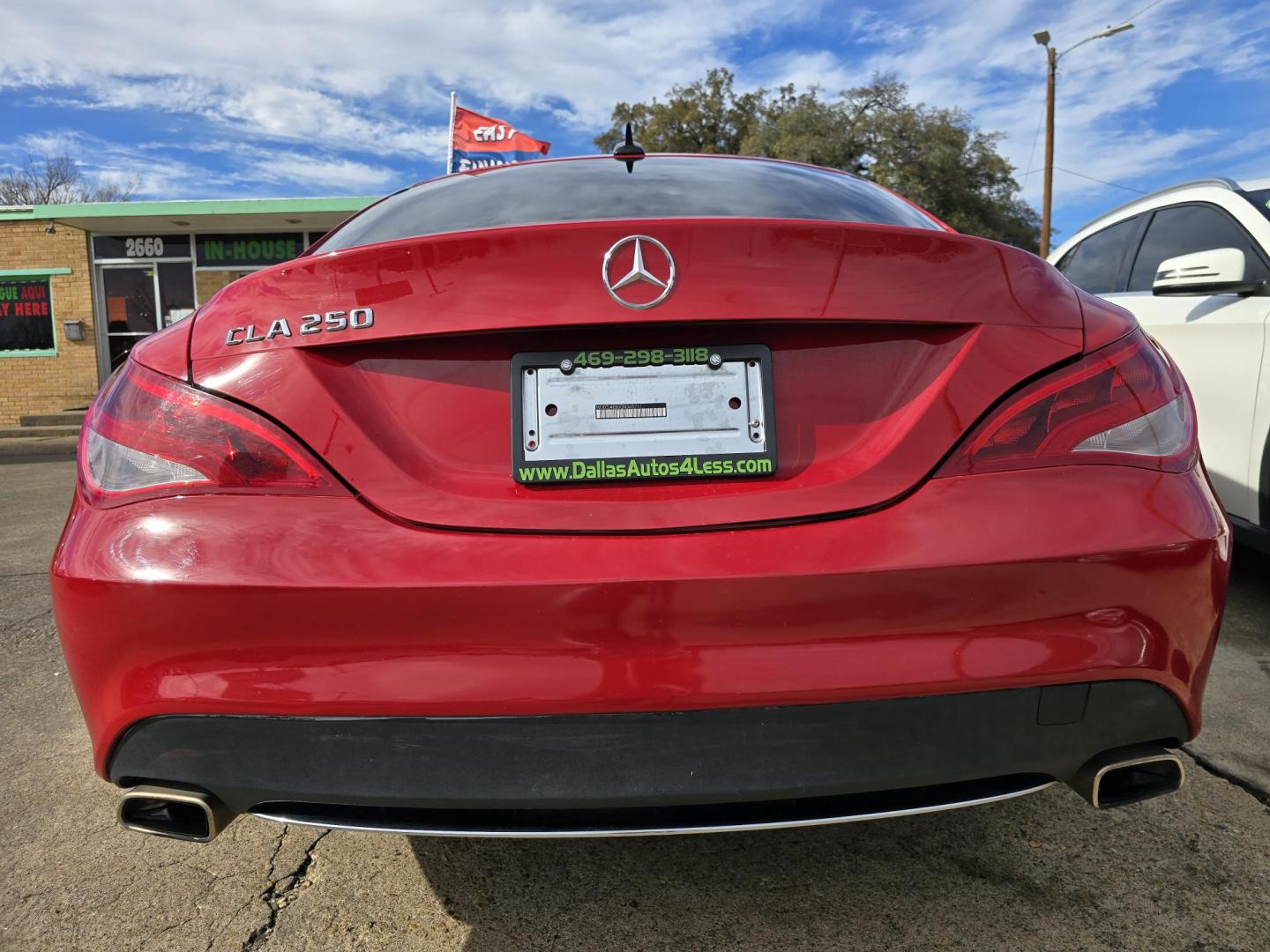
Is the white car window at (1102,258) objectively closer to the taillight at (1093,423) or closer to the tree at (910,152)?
the taillight at (1093,423)

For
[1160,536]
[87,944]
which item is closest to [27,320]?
[87,944]

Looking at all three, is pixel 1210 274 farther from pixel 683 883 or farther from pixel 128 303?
pixel 128 303

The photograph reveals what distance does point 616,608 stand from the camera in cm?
128

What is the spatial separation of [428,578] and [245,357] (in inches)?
19.4

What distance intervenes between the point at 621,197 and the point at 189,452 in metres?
1.00

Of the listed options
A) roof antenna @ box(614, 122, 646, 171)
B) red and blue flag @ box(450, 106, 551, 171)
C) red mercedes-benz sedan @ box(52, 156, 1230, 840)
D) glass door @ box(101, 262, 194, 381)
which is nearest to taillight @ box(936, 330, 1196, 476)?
red mercedes-benz sedan @ box(52, 156, 1230, 840)

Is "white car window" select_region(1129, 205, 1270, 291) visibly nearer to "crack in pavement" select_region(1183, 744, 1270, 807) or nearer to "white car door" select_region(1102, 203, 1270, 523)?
"white car door" select_region(1102, 203, 1270, 523)

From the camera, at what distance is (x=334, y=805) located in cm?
141

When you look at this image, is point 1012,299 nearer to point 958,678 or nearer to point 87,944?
point 958,678

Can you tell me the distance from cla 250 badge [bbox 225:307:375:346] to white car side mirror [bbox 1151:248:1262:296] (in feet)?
11.1

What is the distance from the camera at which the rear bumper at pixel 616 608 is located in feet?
4.23

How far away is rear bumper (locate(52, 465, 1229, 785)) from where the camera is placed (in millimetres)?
1290

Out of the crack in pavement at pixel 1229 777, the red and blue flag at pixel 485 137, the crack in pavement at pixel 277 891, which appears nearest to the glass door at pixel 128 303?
the red and blue flag at pixel 485 137

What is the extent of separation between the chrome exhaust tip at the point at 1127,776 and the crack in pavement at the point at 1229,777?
758 millimetres
